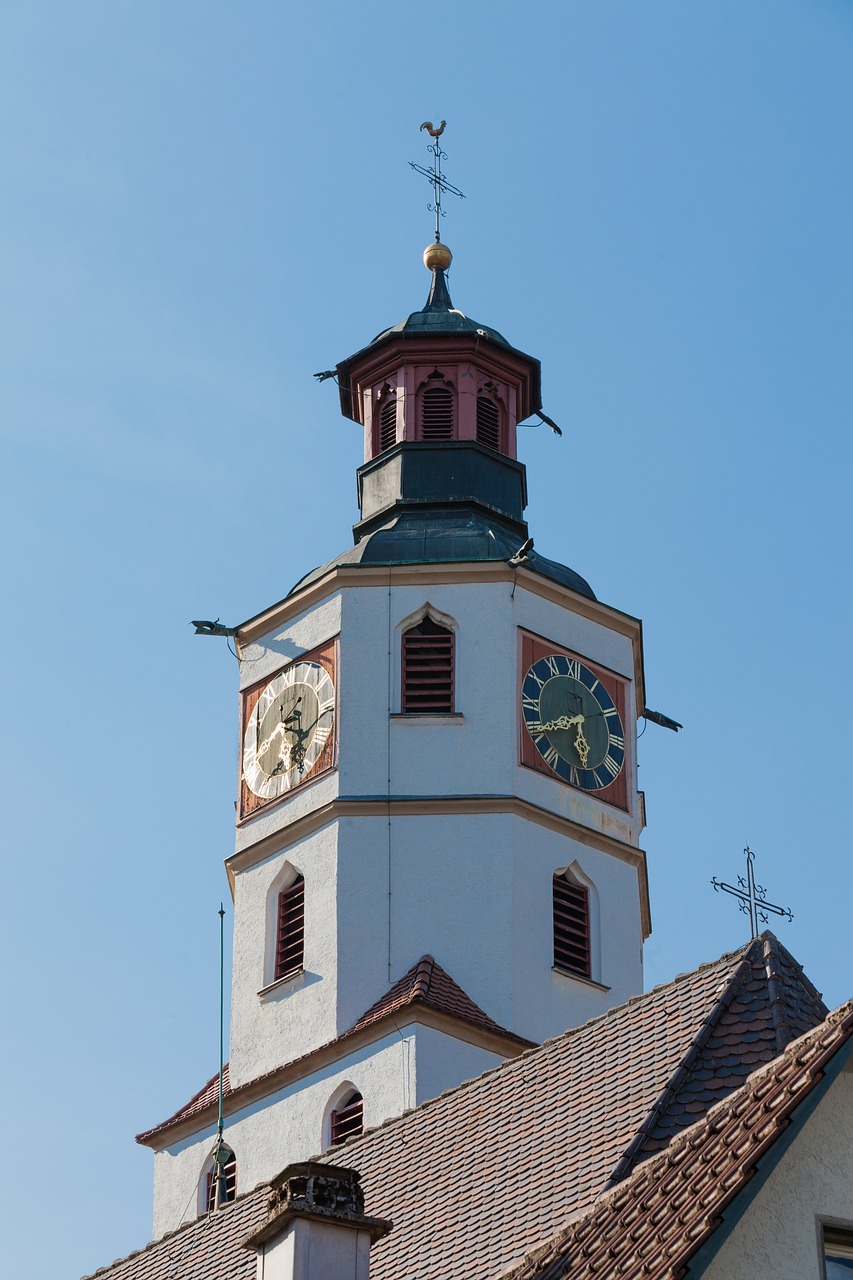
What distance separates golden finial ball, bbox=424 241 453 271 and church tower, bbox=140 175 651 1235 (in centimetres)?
663

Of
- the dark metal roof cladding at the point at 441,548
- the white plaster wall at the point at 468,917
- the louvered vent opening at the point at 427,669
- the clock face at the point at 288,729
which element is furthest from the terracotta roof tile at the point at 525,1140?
the dark metal roof cladding at the point at 441,548

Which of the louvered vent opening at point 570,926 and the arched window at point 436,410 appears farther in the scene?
the arched window at point 436,410

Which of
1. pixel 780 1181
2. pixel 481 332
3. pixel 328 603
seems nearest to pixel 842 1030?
pixel 780 1181

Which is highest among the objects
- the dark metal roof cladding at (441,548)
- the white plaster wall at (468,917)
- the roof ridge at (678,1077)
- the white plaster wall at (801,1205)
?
the dark metal roof cladding at (441,548)

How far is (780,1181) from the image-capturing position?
14.7 metres

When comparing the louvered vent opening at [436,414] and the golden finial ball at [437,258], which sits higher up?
the golden finial ball at [437,258]

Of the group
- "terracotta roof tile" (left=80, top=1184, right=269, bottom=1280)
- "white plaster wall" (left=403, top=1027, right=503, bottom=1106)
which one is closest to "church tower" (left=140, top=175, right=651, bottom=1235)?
"white plaster wall" (left=403, top=1027, right=503, bottom=1106)

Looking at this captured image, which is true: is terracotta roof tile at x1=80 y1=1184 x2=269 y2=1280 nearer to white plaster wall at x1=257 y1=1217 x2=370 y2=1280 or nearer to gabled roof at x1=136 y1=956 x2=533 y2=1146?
white plaster wall at x1=257 y1=1217 x2=370 y2=1280

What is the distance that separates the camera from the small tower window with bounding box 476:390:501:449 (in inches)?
1511

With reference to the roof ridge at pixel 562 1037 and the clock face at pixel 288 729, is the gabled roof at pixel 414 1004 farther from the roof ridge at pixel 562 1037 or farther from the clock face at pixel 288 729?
the roof ridge at pixel 562 1037

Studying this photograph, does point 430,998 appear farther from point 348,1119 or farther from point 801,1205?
point 801,1205

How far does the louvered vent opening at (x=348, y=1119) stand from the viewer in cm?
3044

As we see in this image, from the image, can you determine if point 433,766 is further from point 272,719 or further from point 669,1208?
point 669,1208

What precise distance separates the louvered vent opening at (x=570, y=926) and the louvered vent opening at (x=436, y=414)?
24.1ft
